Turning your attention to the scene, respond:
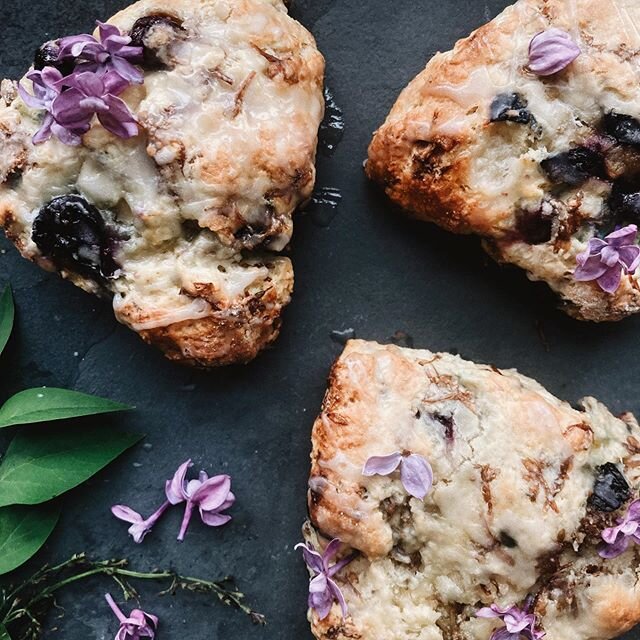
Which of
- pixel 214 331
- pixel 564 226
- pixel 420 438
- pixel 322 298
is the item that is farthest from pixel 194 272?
pixel 564 226

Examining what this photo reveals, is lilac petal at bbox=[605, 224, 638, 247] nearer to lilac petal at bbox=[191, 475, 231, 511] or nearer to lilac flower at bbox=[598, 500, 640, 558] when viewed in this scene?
lilac flower at bbox=[598, 500, 640, 558]

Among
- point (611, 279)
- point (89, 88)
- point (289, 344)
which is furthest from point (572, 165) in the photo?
point (89, 88)

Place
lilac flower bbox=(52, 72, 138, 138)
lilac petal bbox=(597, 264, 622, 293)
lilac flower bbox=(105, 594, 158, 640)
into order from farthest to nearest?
lilac flower bbox=(105, 594, 158, 640) → lilac petal bbox=(597, 264, 622, 293) → lilac flower bbox=(52, 72, 138, 138)

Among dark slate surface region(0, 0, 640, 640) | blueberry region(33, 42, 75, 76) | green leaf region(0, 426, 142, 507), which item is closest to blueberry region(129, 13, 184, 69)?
blueberry region(33, 42, 75, 76)

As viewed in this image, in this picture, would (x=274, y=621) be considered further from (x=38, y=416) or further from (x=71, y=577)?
(x=38, y=416)

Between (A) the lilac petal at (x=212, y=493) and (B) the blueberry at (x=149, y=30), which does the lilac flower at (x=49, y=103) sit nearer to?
(B) the blueberry at (x=149, y=30)

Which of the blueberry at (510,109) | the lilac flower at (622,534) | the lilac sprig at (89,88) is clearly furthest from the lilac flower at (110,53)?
the lilac flower at (622,534)
